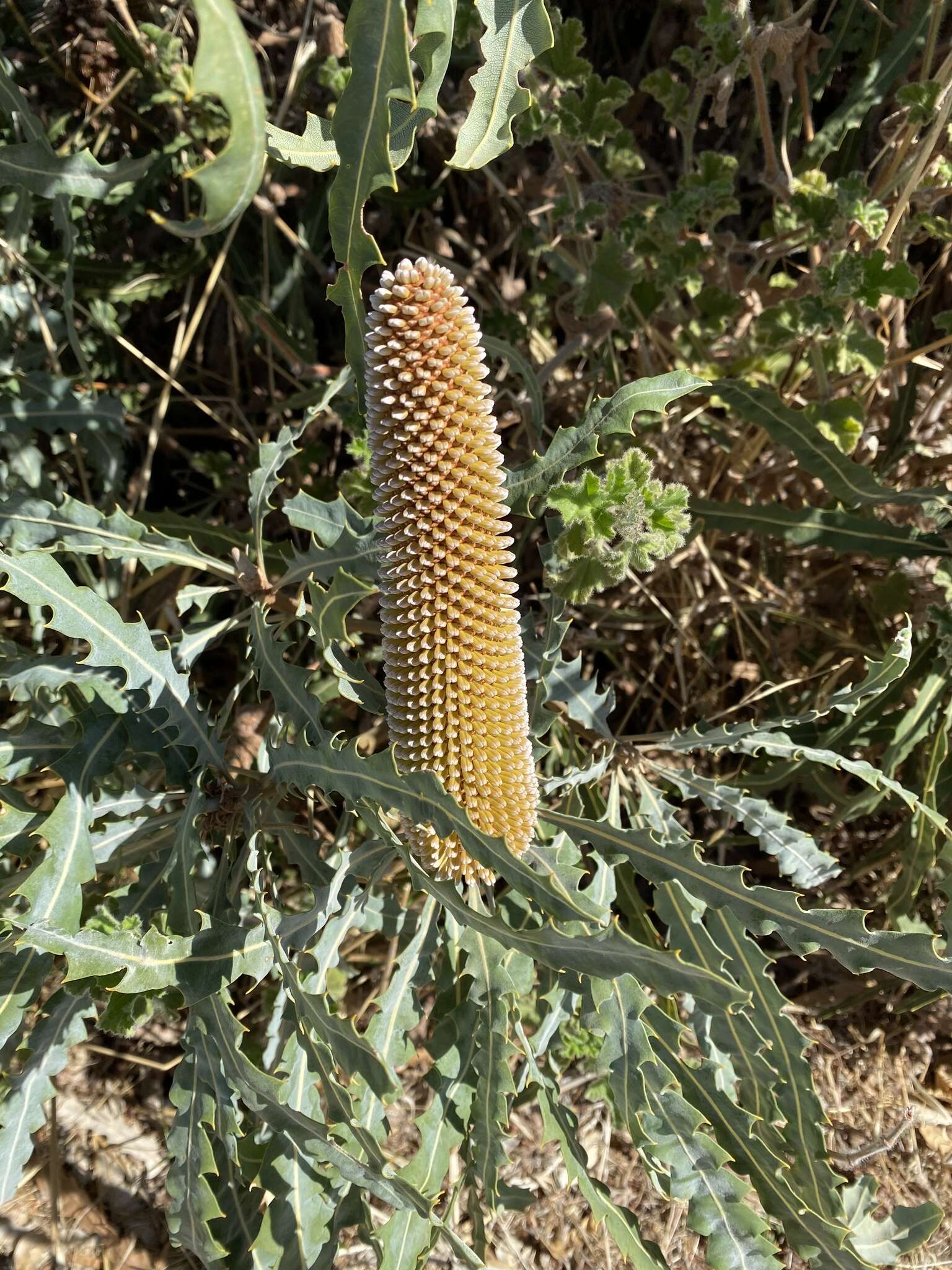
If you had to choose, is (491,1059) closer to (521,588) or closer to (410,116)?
(521,588)

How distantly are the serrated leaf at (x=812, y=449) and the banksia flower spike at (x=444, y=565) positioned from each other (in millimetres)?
788

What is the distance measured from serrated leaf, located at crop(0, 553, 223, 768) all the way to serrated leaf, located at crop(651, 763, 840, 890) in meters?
0.96

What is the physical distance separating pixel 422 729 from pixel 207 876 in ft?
→ 2.92

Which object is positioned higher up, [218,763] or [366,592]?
[366,592]

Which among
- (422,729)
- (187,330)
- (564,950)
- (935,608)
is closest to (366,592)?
(422,729)

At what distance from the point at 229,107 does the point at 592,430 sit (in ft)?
2.71

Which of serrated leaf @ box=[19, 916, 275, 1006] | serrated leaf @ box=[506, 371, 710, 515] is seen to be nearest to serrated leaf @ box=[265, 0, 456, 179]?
serrated leaf @ box=[506, 371, 710, 515]

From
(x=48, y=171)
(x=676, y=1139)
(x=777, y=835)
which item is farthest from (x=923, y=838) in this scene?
(x=48, y=171)

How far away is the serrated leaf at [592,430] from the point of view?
4.91 ft

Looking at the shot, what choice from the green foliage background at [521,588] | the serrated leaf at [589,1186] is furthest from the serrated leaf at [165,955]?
the serrated leaf at [589,1186]

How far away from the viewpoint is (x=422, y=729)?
4.82 feet

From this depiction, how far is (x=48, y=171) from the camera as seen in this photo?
4.92ft

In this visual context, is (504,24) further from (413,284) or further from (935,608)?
(935,608)

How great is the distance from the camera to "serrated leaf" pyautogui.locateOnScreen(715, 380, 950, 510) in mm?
1909
